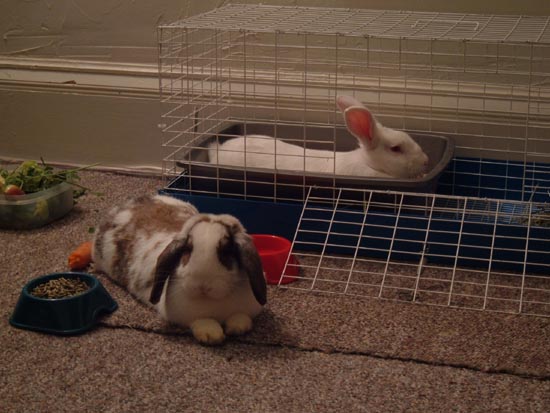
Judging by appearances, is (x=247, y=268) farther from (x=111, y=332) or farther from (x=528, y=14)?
(x=528, y=14)

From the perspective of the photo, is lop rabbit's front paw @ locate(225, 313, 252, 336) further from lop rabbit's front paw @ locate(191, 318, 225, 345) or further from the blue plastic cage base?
the blue plastic cage base

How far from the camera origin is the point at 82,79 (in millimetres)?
3736

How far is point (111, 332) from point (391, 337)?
0.76 meters

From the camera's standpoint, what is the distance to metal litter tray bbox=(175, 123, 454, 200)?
9.12ft

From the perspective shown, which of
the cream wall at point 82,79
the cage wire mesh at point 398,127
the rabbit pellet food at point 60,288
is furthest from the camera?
the cream wall at point 82,79

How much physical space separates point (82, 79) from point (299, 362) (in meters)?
2.08

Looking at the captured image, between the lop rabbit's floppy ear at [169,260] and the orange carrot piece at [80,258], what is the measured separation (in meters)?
0.52

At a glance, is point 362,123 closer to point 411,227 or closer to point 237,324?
point 411,227

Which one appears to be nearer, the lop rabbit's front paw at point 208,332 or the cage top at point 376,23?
the lop rabbit's front paw at point 208,332

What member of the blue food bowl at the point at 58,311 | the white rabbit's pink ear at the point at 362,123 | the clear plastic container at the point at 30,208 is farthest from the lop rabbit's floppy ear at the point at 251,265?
the clear plastic container at the point at 30,208

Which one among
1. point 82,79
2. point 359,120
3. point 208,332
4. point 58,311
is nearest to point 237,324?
point 208,332

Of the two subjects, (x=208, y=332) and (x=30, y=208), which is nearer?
(x=208, y=332)

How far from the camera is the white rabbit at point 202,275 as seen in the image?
7.07 ft

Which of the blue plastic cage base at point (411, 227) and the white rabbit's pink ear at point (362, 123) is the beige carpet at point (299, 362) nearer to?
the blue plastic cage base at point (411, 227)
